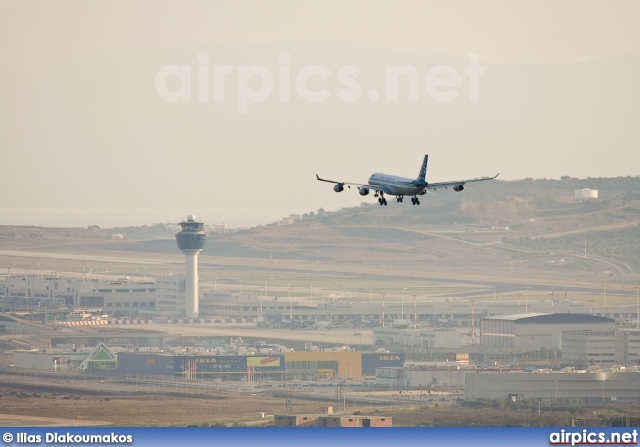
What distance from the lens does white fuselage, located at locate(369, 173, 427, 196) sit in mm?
110000

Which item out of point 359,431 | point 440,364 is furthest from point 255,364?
point 359,431

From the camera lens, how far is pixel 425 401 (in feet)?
513

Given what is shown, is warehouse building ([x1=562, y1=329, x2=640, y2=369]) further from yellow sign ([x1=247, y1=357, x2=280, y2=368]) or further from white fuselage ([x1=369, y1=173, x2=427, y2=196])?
white fuselage ([x1=369, y1=173, x2=427, y2=196])

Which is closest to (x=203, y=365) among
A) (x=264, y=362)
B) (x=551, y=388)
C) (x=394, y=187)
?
(x=264, y=362)

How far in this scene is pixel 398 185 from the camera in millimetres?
111875

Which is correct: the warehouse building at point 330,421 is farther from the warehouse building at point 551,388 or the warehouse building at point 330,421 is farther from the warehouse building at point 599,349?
the warehouse building at point 599,349

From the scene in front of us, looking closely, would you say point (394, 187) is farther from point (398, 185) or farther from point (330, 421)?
point (330, 421)

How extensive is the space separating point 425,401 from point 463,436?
61.3m

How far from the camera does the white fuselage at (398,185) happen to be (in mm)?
110000

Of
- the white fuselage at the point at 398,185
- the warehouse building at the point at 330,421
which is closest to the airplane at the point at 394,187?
the white fuselage at the point at 398,185

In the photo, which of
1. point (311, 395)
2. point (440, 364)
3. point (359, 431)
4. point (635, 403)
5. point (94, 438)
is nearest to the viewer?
point (94, 438)

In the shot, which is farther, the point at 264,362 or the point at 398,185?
the point at 264,362

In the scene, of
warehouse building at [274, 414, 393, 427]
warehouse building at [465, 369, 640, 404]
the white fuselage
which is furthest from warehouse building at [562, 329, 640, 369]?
the white fuselage

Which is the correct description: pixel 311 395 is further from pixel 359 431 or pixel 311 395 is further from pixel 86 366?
pixel 359 431
